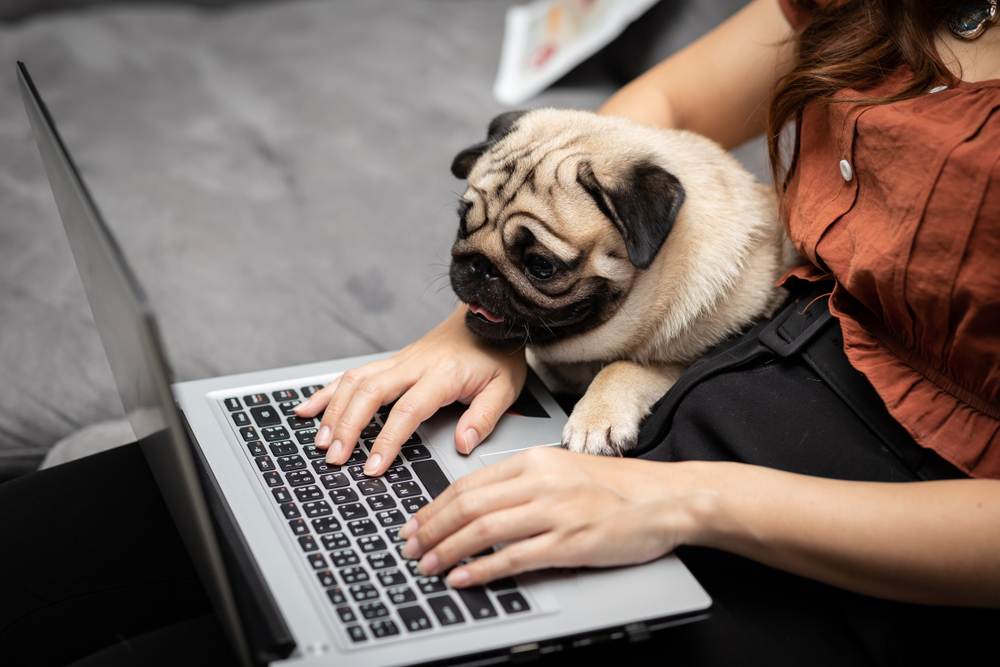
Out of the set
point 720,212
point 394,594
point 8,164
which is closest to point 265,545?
point 394,594

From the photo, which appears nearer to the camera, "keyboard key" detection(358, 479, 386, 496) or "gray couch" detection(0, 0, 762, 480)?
"keyboard key" detection(358, 479, 386, 496)

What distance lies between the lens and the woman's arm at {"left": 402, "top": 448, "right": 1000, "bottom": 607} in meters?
0.71

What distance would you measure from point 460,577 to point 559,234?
1.63ft

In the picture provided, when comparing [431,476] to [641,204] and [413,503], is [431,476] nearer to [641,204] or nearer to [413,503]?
[413,503]

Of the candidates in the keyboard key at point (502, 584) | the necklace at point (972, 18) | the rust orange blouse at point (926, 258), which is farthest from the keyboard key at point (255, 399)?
the necklace at point (972, 18)

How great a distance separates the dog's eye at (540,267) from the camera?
104 centimetres

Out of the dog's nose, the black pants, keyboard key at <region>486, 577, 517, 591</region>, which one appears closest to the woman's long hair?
the black pants

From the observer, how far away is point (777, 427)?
0.87m

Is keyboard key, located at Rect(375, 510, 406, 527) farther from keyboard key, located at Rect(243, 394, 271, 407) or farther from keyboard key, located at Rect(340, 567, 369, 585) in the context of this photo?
keyboard key, located at Rect(243, 394, 271, 407)

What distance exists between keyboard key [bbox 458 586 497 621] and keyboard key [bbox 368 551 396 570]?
0.08 meters

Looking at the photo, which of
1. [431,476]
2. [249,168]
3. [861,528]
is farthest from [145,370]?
[249,168]

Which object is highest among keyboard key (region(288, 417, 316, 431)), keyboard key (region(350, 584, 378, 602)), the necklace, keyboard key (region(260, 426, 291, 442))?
the necklace

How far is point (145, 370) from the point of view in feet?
2.06

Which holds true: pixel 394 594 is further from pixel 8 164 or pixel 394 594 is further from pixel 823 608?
pixel 8 164
